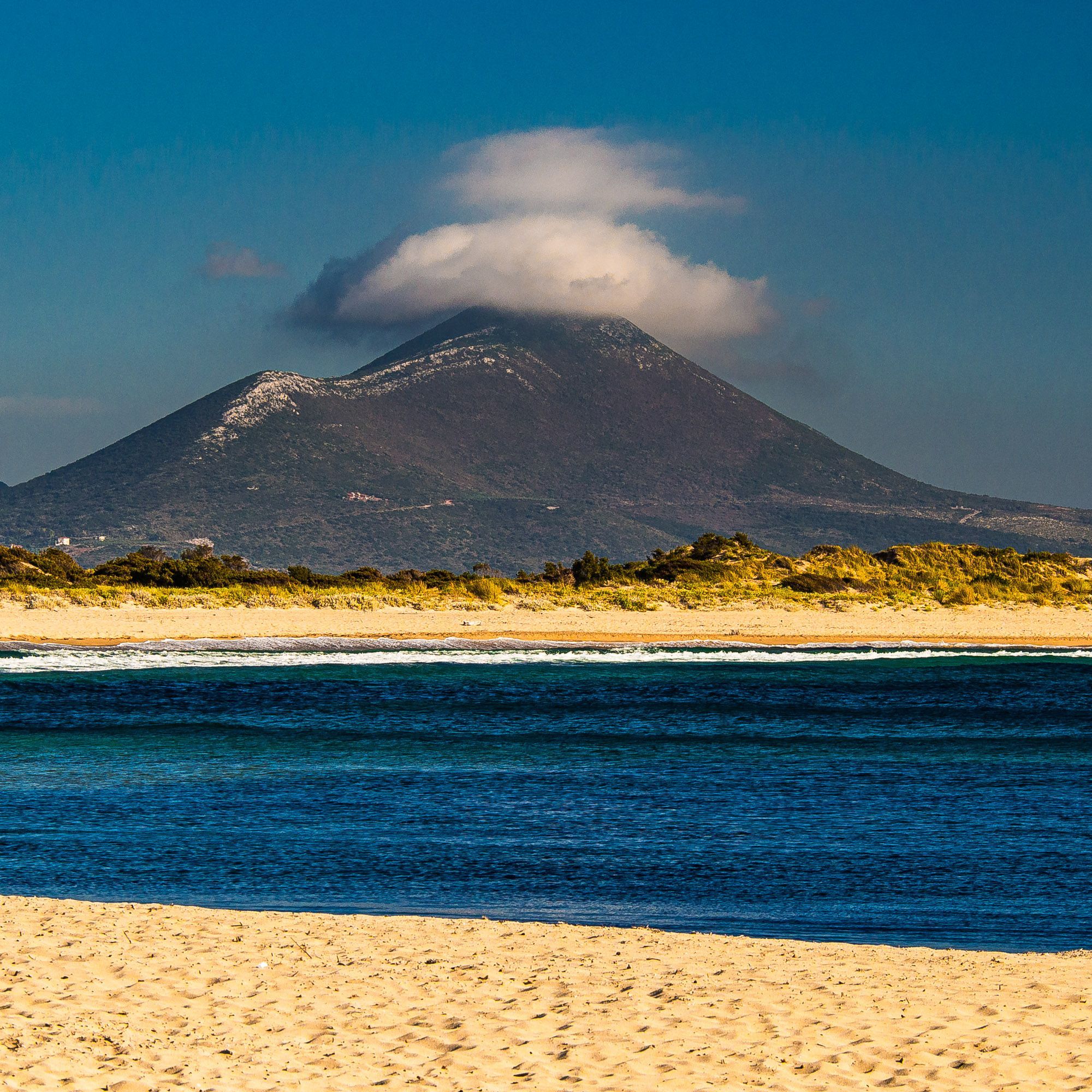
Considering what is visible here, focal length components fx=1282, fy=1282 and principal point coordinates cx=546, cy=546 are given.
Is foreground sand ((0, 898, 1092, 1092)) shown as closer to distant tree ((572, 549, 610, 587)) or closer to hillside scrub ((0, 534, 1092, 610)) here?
hillside scrub ((0, 534, 1092, 610))

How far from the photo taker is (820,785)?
17.4 metres

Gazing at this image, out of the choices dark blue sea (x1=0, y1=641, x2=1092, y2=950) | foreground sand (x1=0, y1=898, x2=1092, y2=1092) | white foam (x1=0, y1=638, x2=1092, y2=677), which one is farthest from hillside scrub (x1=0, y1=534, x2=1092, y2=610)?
foreground sand (x1=0, y1=898, x2=1092, y2=1092)

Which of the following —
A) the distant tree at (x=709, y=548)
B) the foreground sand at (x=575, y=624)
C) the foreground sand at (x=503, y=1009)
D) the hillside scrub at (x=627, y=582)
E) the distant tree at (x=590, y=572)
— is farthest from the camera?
the distant tree at (x=709, y=548)

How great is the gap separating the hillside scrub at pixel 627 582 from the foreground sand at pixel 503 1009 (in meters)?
36.4

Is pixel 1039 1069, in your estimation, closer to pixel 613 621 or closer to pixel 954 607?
pixel 613 621

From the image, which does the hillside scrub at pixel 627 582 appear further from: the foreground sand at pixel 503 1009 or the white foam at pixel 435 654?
the foreground sand at pixel 503 1009

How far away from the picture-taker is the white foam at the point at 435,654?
33.3 meters

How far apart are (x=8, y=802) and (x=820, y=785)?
10.4m

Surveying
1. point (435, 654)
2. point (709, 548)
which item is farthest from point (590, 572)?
point (435, 654)

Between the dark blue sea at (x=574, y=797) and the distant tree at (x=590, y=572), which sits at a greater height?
the distant tree at (x=590, y=572)

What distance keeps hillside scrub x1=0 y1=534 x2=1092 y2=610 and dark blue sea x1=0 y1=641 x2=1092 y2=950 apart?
50.9 ft

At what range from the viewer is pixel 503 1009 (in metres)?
8.00

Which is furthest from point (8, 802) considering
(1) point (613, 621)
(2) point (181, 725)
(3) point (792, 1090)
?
(1) point (613, 621)

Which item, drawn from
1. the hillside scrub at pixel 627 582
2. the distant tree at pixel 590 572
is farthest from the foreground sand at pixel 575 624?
the distant tree at pixel 590 572
